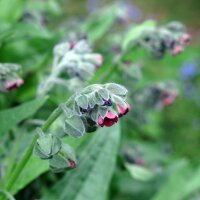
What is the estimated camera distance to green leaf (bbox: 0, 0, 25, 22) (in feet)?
7.50

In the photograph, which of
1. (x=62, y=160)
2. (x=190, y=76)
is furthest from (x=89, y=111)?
(x=190, y=76)

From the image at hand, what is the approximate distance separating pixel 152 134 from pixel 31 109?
216 centimetres

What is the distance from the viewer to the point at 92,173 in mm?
1724

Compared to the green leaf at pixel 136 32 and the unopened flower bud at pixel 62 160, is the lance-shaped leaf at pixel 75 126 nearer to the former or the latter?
the unopened flower bud at pixel 62 160

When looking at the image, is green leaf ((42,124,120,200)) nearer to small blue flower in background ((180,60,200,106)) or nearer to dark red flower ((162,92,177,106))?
dark red flower ((162,92,177,106))

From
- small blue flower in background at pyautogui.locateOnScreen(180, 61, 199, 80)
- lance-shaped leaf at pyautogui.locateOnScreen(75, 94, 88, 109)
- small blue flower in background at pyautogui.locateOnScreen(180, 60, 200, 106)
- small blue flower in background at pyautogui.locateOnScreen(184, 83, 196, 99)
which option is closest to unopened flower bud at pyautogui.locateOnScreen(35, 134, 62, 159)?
lance-shaped leaf at pyautogui.locateOnScreen(75, 94, 88, 109)

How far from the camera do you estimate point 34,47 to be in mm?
2250

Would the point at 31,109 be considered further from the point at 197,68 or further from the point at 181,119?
the point at 197,68

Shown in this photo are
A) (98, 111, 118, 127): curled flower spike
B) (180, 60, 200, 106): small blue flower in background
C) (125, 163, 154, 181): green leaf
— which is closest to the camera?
(98, 111, 118, 127): curled flower spike

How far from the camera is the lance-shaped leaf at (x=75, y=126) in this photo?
132 cm

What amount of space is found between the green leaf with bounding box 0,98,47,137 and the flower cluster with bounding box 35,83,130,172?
0.29 metres

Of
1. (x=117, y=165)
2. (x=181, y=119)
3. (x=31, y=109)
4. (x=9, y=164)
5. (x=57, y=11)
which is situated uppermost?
(x=181, y=119)

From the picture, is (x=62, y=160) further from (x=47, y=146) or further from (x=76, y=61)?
(x=76, y=61)

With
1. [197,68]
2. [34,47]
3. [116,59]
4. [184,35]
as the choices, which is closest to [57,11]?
[34,47]
